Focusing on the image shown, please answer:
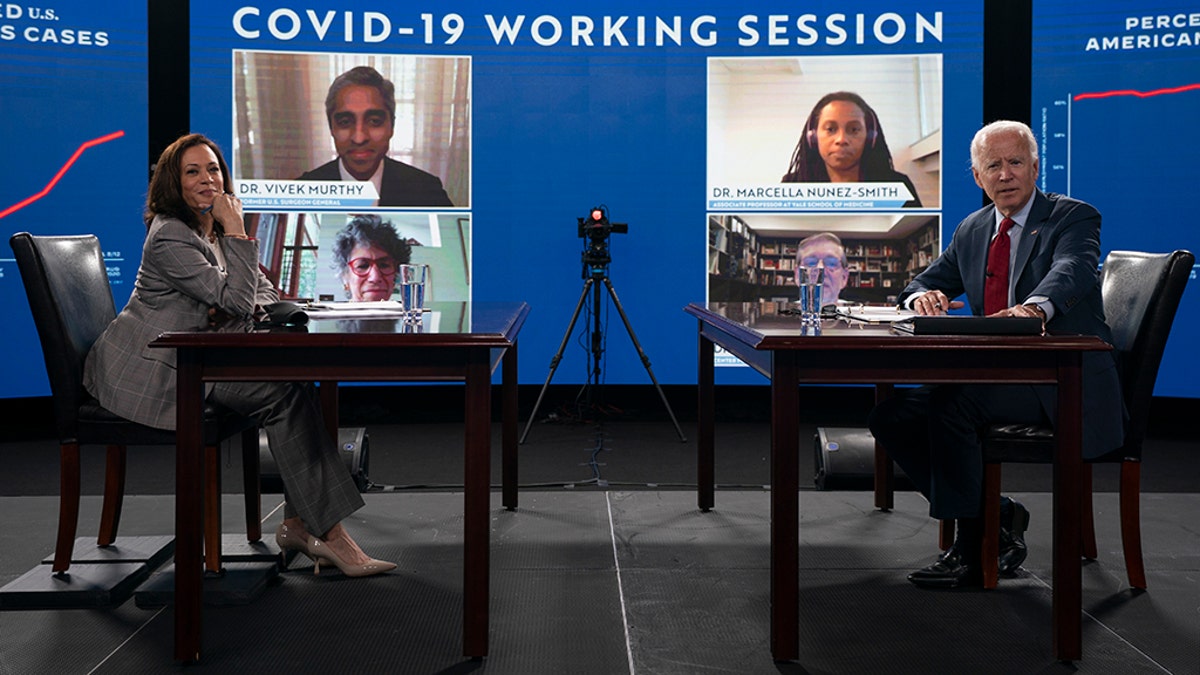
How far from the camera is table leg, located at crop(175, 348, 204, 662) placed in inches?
93.1

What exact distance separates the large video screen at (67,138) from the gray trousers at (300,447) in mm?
3520

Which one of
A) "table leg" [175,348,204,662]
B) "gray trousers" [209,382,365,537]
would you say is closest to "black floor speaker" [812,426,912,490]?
"gray trousers" [209,382,365,537]

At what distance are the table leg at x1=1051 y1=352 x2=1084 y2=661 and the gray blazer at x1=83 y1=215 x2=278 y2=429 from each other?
197 cm

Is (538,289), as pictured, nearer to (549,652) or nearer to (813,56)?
(813,56)

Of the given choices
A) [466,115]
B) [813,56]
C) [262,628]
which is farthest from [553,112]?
[262,628]

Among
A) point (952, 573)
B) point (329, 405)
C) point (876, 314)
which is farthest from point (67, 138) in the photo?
point (952, 573)

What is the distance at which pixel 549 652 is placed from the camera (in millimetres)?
2465

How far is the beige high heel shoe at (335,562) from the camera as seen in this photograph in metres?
3.05

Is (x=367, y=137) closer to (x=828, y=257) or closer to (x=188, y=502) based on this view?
(x=828, y=257)

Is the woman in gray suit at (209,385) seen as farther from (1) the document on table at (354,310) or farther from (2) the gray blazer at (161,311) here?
(1) the document on table at (354,310)

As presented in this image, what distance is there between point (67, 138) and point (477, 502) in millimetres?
4551

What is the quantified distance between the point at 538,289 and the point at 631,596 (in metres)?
3.66

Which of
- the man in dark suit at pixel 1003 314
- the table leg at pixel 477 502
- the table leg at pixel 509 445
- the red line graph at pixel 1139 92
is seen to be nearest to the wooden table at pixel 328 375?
the table leg at pixel 477 502

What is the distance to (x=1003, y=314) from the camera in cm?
262
